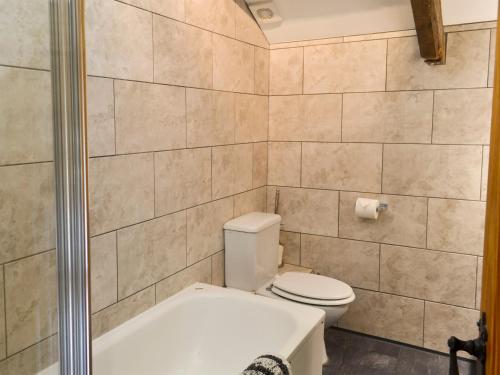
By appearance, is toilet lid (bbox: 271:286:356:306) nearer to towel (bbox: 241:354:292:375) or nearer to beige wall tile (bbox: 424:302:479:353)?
beige wall tile (bbox: 424:302:479:353)

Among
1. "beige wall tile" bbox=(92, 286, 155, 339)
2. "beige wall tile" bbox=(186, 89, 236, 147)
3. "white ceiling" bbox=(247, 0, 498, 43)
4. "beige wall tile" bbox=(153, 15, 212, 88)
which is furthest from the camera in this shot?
"white ceiling" bbox=(247, 0, 498, 43)

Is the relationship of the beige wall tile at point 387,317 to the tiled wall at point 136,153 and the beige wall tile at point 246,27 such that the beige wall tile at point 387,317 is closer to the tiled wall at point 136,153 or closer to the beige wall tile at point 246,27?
the tiled wall at point 136,153

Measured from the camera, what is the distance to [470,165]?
2.81 meters

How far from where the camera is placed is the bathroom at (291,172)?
209 centimetres

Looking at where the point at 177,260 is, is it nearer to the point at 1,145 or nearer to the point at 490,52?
the point at 1,145

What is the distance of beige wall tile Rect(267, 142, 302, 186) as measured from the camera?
3359mm

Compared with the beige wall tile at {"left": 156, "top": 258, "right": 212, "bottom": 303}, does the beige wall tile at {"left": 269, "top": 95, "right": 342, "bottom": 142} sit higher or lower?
higher

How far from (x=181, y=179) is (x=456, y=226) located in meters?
1.74

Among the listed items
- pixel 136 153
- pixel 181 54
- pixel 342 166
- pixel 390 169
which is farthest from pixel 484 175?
pixel 136 153

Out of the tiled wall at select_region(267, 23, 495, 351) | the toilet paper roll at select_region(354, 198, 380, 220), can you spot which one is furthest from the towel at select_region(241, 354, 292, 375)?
the tiled wall at select_region(267, 23, 495, 351)

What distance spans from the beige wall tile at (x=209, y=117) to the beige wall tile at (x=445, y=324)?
1.74 m

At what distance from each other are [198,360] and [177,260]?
531 millimetres

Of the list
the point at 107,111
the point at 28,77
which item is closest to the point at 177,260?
the point at 107,111

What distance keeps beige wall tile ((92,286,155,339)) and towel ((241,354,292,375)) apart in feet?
2.53
